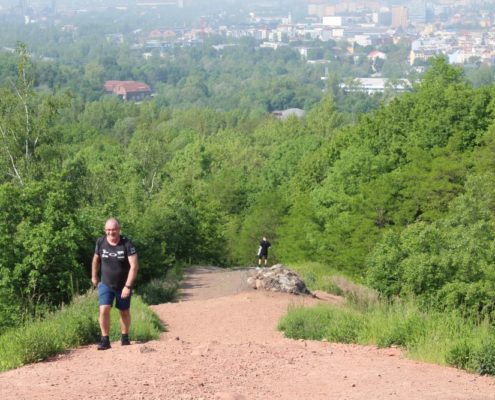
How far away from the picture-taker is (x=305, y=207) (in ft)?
131

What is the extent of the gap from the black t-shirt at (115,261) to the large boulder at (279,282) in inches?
388

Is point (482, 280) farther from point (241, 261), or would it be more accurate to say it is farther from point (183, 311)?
point (241, 261)

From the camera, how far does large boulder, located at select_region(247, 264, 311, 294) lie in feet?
70.7

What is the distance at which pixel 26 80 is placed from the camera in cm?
3406

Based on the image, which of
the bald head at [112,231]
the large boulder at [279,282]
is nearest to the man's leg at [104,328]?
the bald head at [112,231]

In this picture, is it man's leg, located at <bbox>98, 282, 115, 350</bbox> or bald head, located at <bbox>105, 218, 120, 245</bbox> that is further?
man's leg, located at <bbox>98, 282, 115, 350</bbox>

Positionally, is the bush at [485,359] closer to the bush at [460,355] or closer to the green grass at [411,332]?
the green grass at [411,332]

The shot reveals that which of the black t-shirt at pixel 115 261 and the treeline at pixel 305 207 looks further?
the treeline at pixel 305 207

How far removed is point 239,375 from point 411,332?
273cm

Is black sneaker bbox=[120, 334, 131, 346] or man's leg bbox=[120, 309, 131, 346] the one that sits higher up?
man's leg bbox=[120, 309, 131, 346]

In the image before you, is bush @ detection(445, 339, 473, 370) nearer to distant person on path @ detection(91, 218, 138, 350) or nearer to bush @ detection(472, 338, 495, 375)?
bush @ detection(472, 338, 495, 375)

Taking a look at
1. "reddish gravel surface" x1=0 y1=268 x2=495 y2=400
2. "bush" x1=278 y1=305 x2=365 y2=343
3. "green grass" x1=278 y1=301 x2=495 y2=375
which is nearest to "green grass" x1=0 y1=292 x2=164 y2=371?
"reddish gravel surface" x1=0 y1=268 x2=495 y2=400

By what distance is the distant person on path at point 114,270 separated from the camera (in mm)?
11766

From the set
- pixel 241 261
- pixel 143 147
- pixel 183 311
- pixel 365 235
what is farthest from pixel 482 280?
pixel 143 147
